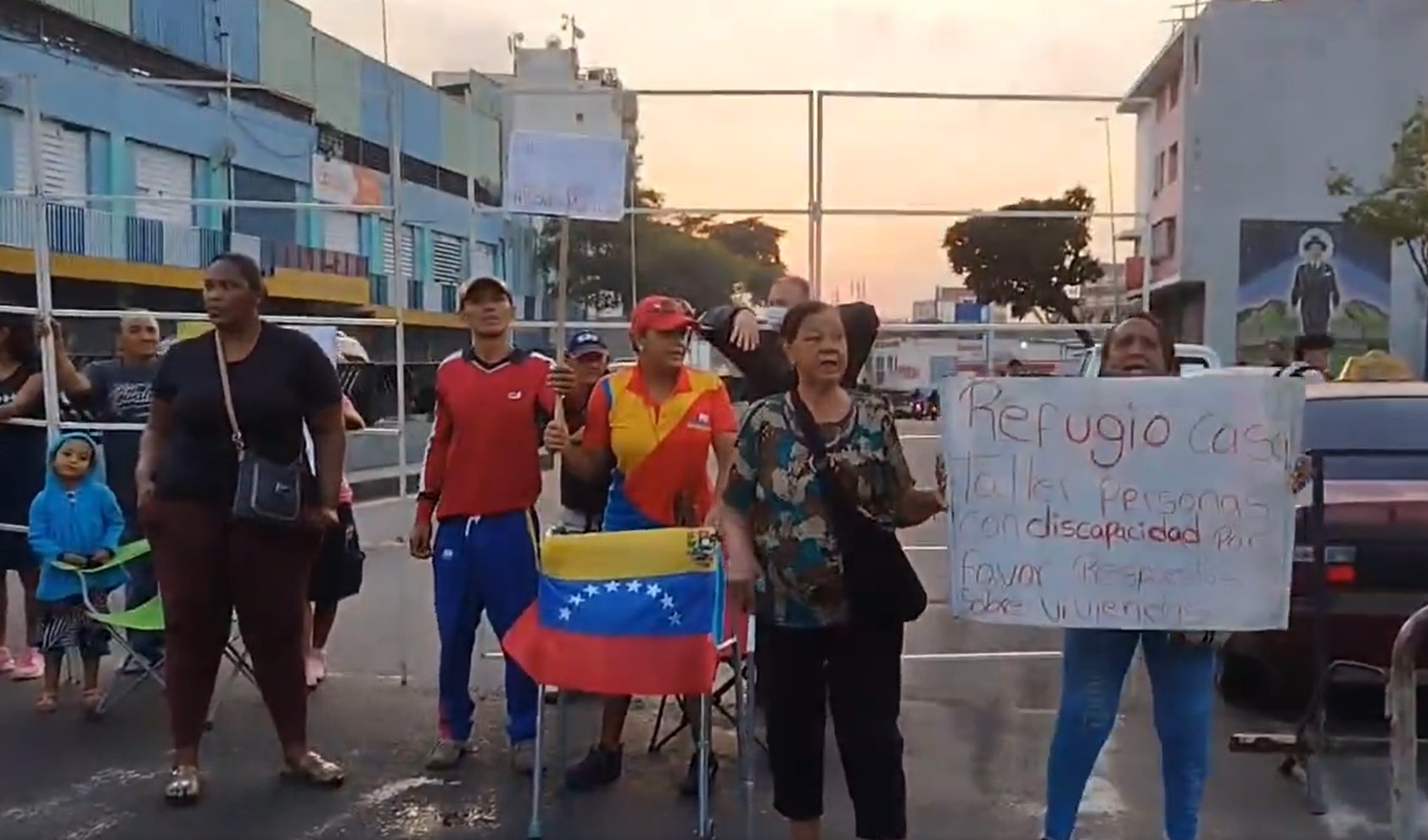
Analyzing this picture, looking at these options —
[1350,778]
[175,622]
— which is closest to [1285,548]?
[1350,778]

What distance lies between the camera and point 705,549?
4.65 meters

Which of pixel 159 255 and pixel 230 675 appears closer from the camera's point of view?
pixel 230 675

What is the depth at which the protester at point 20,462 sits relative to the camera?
7.13m

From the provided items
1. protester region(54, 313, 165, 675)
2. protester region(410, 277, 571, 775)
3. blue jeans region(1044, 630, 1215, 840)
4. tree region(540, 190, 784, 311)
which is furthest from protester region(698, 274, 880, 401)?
protester region(54, 313, 165, 675)

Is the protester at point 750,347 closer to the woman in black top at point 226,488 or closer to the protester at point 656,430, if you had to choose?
the protester at point 656,430

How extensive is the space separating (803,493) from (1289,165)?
39.3 metres

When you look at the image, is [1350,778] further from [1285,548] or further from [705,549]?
[705,549]

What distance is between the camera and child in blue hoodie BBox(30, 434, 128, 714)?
21.0 ft

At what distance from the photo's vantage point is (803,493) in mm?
4016

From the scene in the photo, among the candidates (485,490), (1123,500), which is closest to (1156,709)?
(1123,500)

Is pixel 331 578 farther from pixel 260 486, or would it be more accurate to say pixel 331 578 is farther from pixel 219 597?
pixel 260 486

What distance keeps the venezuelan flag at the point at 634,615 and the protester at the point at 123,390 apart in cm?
321

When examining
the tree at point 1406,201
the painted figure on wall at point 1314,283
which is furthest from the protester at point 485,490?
the painted figure on wall at point 1314,283

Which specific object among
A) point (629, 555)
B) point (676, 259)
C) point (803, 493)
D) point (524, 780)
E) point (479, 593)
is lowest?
point (524, 780)
